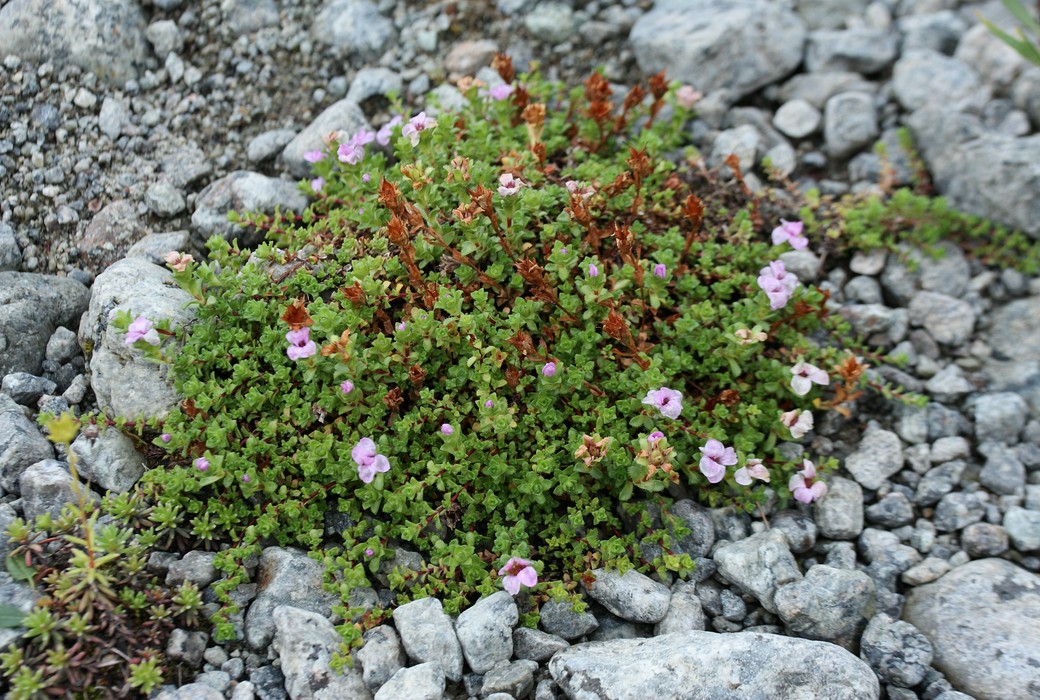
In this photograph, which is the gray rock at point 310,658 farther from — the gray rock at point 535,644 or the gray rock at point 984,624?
the gray rock at point 984,624

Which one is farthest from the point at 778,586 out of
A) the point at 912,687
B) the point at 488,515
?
the point at 488,515

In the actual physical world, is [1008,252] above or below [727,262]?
below

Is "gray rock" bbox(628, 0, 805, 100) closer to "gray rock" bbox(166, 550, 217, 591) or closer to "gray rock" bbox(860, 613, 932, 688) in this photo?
"gray rock" bbox(860, 613, 932, 688)

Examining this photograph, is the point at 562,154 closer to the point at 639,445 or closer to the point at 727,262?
the point at 727,262

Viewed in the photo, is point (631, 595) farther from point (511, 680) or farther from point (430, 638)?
point (430, 638)

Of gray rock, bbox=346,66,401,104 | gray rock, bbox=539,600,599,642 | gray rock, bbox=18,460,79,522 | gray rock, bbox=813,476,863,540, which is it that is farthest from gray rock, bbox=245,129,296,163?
gray rock, bbox=813,476,863,540
